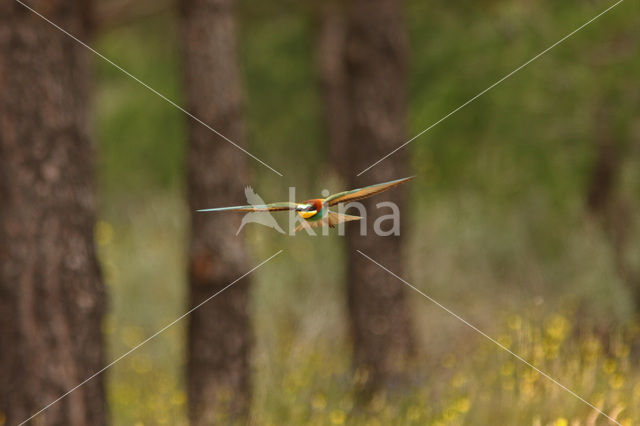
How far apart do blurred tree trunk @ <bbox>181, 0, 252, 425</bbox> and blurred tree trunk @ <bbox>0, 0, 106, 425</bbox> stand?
56.9 inches

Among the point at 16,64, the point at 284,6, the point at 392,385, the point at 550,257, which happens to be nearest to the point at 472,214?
the point at 550,257

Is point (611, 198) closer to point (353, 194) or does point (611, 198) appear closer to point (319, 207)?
point (353, 194)

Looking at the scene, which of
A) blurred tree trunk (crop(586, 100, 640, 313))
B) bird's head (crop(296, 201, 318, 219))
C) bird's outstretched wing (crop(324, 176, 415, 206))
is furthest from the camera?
blurred tree trunk (crop(586, 100, 640, 313))

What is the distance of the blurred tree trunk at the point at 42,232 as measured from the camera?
181 inches

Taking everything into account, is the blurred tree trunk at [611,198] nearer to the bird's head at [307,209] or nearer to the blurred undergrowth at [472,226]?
the blurred undergrowth at [472,226]

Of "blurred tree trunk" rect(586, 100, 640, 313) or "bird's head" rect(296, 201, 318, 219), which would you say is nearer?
"bird's head" rect(296, 201, 318, 219)

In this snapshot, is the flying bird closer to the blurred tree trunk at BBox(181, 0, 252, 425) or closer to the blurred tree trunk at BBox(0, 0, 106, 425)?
the blurred tree trunk at BBox(0, 0, 106, 425)

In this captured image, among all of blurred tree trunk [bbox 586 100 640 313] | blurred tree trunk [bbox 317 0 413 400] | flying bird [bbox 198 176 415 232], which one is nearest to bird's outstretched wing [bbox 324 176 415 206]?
flying bird [bbox 198 176 415 232]

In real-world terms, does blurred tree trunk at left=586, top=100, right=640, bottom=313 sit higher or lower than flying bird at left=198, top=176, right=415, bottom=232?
lower

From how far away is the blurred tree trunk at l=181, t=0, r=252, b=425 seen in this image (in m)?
6.11

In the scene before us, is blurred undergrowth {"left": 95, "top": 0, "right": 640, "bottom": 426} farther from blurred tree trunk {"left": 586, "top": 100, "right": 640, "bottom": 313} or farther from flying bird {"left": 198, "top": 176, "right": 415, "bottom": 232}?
flying bird {"left": 198, "top": 176, "right": 415, "bottom": 232}

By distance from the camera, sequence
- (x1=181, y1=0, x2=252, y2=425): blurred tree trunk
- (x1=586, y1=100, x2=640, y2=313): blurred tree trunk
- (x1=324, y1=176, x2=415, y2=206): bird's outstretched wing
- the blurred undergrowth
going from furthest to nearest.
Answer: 1. (x1=586, y1=100, x2=640, y2=313): blurred tree trunk
2. the blurred undergrowth
3. (x1=181, y1=0, x2=252, y2=425): blurred tree trunk
4. (x1=324, y1=176, x2=415, y2=206): bird's outstretched wing

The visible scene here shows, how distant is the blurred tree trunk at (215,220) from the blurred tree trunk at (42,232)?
145 cm

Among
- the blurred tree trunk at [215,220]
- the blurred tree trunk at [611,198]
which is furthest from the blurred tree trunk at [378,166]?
the blurred tree trunk at [611,198]
